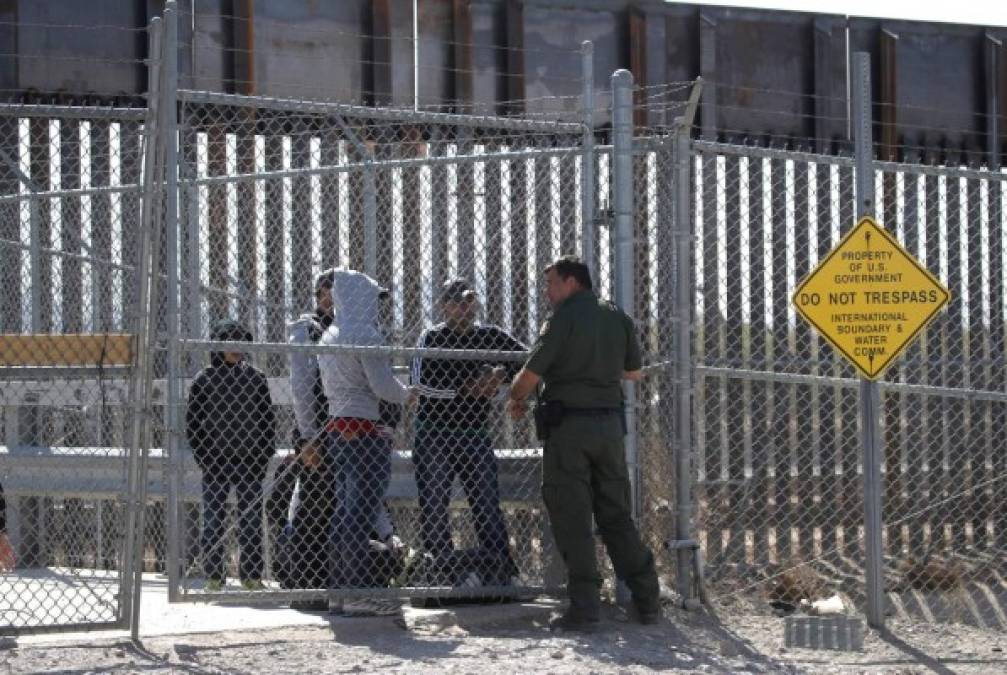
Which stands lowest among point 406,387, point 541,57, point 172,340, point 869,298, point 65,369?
point 406,387

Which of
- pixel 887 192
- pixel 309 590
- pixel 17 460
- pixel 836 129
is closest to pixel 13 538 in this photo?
pixel 17 460

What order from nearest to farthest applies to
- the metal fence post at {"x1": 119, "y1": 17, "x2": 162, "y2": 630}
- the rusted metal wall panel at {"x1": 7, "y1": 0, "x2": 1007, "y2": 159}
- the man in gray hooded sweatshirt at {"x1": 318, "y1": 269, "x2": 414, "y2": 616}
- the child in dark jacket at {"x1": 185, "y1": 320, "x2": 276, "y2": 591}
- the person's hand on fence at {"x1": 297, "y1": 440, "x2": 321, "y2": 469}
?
the metal fence post at {"x1": 119, "y1": 17, "x2": 162, "y2": 630}
the man in gray hooded sweatshirt at {"x1": 318, "y1": 269, "x2": 414, "y2": 616}
the person's hand on fence at {"x1": 297, "y1": 440, "x2": 321, "y2": 469}
the child in dark jacket at {"x1": 185, "y1": 320, "x2": 276, "y2": 591}
the rusted metal wall panel at {"x1": 7, "y1": 0, "x2": 1007, "y2": 159}

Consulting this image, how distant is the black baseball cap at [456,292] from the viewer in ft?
30.0

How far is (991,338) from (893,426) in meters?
1.11

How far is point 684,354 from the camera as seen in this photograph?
9203 millimetres

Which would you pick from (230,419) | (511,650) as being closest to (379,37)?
Result: (230,419)

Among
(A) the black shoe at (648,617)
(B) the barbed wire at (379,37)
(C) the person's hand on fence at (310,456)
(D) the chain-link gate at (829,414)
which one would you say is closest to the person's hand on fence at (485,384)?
(C) the person's hand on fence at (310,456)

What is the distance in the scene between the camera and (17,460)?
10.7 metres

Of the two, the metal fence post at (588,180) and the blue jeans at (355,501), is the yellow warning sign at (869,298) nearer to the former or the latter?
the metal fence post at (588,180)

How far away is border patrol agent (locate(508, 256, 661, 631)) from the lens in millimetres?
8547

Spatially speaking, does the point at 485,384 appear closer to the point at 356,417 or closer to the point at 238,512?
the point at 356,417

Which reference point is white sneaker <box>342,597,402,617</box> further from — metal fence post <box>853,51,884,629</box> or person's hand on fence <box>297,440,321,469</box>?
metal fence post <box>853,51,884,629</box>

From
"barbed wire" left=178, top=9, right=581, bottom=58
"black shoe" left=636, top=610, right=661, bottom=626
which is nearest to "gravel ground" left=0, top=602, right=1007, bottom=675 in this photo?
"black shoe" left=636, top=610, right=661, bottom=626

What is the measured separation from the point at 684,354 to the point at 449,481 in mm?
1404
